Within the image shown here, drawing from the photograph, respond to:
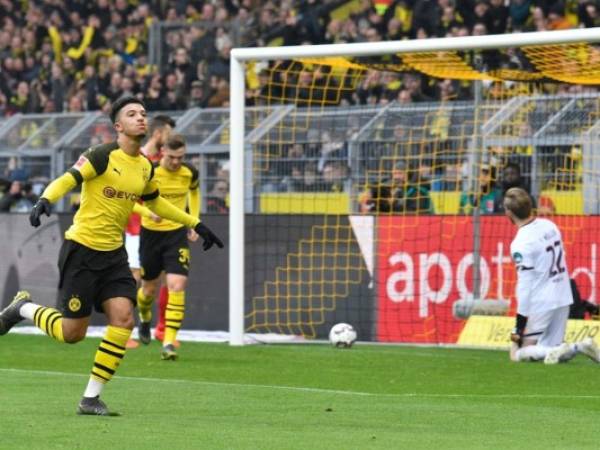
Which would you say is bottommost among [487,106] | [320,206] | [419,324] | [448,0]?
[419,324]

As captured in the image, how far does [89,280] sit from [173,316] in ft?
15.0

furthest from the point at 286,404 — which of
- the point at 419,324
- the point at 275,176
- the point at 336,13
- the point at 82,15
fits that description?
the point at 82,15

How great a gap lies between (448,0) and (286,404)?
14.0 m

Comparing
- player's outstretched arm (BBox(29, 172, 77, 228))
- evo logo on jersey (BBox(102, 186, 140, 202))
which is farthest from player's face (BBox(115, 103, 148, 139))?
player's outstretched arm (BBox(29, 172, 77, 228))

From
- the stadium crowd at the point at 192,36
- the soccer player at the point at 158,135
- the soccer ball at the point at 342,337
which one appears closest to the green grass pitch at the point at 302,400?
the soccer ball at the point at 342,337

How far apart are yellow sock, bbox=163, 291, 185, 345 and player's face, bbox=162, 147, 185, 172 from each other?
50.3 inches

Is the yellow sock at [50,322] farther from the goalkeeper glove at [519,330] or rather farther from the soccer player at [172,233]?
the goalkeeper glove at [519,330]

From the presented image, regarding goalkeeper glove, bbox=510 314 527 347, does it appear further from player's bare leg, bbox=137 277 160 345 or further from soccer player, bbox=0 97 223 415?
soccer player, bbox=0 97 223 415

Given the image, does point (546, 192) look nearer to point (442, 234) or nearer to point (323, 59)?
point (442, 234)

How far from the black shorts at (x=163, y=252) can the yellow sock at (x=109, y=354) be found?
5.23 metres

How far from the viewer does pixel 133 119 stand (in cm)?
993

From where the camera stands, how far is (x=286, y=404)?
10.3 m

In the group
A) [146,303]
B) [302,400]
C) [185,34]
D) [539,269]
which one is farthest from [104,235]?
[185,34]

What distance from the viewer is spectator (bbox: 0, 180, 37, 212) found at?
20.7m
